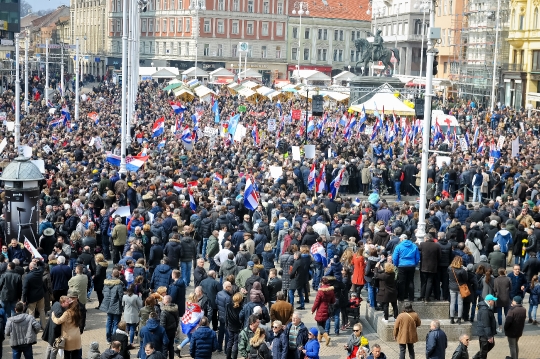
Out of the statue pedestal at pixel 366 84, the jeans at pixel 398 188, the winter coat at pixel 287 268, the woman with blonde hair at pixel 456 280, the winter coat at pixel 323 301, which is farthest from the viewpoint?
the statue pedestal at pixel 366 84

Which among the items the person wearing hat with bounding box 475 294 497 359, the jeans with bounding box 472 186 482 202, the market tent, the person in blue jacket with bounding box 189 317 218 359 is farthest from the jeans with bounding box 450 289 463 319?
the market tent

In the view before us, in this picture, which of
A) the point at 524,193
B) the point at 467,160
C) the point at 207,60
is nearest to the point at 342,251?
the point at 524,193

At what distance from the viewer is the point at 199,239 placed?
21.6m

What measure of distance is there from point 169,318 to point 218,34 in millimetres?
A: 93950

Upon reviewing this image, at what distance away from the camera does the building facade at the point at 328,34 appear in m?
110

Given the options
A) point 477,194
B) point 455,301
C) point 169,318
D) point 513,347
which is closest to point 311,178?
point 477,194

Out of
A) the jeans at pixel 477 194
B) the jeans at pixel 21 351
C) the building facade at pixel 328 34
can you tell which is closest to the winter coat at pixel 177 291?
the jeans at pixel 21 351

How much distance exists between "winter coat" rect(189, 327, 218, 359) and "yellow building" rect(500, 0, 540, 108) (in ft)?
179

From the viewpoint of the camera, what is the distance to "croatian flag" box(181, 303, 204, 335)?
1440 cm

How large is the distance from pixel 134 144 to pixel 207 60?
7035 centimetres

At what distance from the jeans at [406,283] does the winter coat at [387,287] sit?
13.9 inches

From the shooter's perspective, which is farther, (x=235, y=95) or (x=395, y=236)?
(x=235, y=95)

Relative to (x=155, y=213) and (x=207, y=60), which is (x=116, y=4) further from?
(x=155, y=213)

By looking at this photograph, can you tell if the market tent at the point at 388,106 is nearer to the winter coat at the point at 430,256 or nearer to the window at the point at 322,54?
the winter coat at the point at 430,256
